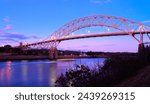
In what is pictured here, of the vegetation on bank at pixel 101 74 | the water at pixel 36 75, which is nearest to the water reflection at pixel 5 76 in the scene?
the water at pixel 36 75

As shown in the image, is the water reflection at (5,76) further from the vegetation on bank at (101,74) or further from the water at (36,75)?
the vegetation on bank at (101,74)

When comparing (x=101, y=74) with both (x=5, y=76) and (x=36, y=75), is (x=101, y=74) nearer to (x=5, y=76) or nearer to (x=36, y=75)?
(x=36, y=75)

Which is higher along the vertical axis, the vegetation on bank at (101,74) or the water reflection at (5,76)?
the vegetation on bank at (101,74)

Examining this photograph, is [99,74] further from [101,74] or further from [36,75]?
[36,75]

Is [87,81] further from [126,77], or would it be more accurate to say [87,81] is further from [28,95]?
[28,95]

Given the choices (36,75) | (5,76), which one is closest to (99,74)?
(36,75)

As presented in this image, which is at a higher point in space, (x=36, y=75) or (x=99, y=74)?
(x=99, y=74)

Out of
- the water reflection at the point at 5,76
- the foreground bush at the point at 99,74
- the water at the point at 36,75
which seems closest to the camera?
the foreground bush at the point at 99,74

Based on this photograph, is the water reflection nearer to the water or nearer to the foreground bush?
the water

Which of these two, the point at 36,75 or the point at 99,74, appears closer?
the point at 99,74
